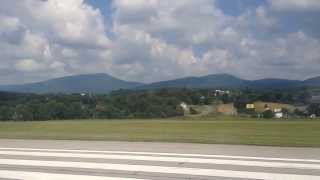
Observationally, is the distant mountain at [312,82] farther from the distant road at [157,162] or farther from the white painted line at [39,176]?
the white painted line at [39,176]

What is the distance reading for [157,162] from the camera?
11398mm

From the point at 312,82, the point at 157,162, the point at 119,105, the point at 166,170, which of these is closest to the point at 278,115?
the point at 119,105

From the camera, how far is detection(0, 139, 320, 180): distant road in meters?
9.55

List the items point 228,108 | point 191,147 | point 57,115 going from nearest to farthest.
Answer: point 191,147 → point 57,115 → point 228,108

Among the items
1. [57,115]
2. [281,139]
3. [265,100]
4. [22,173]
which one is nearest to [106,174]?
[22,173]

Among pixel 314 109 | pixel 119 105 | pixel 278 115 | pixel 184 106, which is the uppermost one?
pixel 119 105

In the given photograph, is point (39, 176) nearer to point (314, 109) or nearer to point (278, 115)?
point (314, 109)

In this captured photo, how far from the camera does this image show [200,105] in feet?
148

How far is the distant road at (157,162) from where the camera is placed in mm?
9555

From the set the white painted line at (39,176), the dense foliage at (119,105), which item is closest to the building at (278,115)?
the dense foliage at (119,105)

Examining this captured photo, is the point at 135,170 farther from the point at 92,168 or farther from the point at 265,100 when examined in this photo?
the point at 265,100

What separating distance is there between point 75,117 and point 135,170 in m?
30.0

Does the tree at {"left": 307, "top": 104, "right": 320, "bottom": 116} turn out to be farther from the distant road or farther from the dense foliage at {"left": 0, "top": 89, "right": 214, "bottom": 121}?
the distant road

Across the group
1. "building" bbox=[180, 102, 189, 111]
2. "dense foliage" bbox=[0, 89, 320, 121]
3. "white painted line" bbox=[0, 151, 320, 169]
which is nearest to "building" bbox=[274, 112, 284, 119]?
"dense foliage" bbox=[0, 89, 320, 121]
